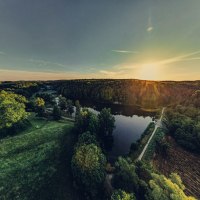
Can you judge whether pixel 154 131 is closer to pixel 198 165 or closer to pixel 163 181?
pixel 198 165

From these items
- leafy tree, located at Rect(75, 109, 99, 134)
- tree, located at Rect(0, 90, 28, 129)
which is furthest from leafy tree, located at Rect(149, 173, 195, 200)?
tree, located at Rect(0, 90, 28, 129)

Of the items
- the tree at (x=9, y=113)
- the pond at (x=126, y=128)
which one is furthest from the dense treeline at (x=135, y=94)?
the tree at (x=9, y=113)

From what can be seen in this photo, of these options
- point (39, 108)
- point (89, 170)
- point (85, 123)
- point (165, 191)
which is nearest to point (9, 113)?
point (39, 108)

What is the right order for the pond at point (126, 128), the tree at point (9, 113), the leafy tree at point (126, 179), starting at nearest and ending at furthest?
the leafy tree at point (126, 179), the tree at point (9, 113), the pond at point (126, 128)

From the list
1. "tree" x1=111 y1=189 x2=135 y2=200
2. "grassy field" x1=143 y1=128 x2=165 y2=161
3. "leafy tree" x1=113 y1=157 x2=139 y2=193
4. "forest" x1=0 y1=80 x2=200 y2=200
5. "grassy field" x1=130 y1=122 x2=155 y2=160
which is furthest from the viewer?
"grassy field" x1=143 y1=128 x2=165 y2=161

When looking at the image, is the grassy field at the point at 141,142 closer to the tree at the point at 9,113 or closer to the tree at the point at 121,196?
the tree at the point at 121,196

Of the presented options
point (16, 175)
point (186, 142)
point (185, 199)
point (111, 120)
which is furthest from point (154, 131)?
point (16, 175)

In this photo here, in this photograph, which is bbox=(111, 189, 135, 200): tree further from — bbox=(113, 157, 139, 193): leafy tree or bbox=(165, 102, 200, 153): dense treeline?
bbox=(165, 102, 200, 153): dense treeline
